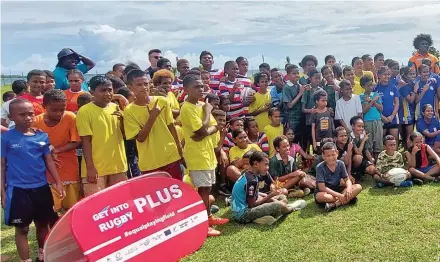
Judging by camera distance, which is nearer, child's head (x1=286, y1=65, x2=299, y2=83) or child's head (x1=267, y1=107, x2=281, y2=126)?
child's head (x1=267, y1=107, x2=281, y2=126)

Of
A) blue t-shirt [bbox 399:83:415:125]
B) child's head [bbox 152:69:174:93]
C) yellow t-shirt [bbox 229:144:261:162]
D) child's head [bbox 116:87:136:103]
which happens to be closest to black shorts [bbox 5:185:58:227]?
child's head [bbox 116:87:136:103]

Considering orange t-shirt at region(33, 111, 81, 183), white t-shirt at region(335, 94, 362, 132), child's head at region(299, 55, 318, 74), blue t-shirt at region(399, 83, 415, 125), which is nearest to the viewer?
orange t-shirt at region(33, 111, 81, 183)

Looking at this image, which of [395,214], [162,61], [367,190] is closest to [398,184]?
[367,190]

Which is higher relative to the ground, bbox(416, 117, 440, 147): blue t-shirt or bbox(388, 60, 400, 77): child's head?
bbox(388, 60, 400, 77): child's head

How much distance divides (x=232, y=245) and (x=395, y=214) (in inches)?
82.2

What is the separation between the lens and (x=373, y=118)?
732 centimetres

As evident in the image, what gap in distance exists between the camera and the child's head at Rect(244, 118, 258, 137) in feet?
22.5

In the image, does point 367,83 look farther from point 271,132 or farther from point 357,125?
point 271,132

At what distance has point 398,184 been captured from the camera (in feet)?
20.1

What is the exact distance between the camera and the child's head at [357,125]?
269 inches

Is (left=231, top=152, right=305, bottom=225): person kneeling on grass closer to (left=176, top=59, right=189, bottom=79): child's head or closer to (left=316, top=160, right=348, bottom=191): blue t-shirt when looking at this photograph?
(left=316, top=160, right=348, bottom=191): blue t-shirt

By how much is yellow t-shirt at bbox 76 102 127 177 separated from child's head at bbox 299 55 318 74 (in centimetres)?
464

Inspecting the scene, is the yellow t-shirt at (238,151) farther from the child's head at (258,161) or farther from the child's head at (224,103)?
the child's head at (258,161)

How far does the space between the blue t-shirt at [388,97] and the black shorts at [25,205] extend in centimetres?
606
